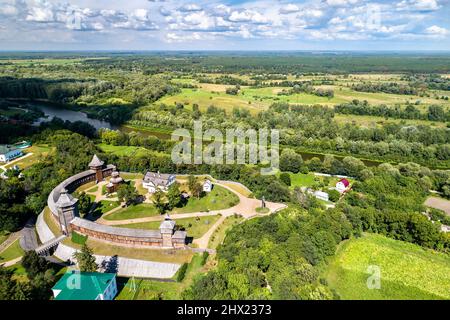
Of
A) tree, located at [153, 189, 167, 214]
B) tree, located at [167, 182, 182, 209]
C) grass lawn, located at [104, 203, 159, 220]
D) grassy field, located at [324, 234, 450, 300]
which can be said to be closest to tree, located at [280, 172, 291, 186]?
grassy field, located at [324, 234, 450, 300]

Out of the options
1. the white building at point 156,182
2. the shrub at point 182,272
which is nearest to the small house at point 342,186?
the white building at point 156,182

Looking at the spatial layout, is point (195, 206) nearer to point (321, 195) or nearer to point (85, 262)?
point (85, 262)

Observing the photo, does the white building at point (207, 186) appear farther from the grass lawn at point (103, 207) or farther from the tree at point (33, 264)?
the tree at point (33, 264)

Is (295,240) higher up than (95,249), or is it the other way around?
(295,240)

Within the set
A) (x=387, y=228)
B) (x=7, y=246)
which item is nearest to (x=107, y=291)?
(x=7, y=246)

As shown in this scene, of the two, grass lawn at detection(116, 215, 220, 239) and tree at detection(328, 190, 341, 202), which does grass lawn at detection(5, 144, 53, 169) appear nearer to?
grass lawn at detection(116, 215, 220, 239)
